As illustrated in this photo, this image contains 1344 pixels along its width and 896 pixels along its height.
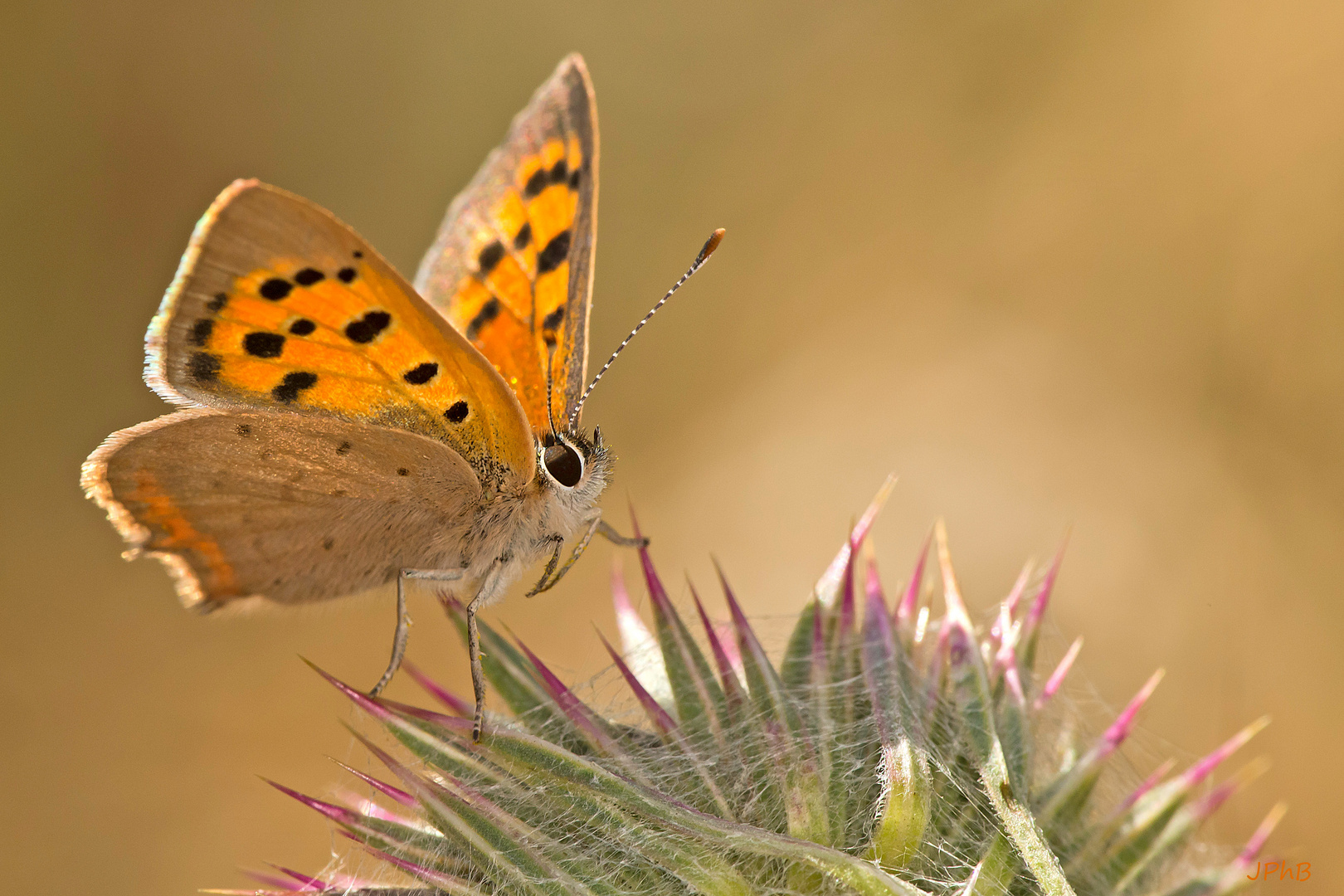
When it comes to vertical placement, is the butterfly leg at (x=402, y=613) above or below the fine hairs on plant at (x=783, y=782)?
below

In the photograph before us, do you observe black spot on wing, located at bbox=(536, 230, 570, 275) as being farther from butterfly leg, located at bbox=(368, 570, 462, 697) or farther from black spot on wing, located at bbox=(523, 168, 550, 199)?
butterfly leg, located at bbox=(368, 570, 462, 697)

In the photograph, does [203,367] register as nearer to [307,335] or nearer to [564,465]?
[307,335]

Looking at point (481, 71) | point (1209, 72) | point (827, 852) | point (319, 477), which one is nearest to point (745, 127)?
point (481, 71)

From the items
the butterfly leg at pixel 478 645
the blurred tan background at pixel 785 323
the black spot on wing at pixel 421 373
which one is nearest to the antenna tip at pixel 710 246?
the black spot on wing at pixel 421 373

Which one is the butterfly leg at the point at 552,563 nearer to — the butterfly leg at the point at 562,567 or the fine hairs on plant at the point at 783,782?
the butterfly leg at the point at 562,567

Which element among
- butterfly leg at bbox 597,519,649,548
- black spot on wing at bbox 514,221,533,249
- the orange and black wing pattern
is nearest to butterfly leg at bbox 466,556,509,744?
butterfly leg at bbox 597,519,649,548
